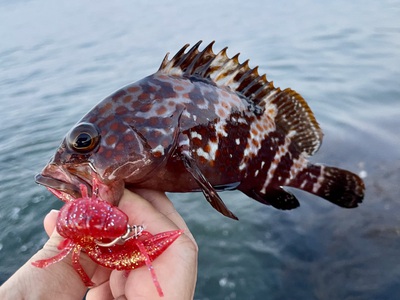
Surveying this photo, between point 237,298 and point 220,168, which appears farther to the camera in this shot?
point 237,298

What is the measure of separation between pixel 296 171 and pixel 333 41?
32.6 feet

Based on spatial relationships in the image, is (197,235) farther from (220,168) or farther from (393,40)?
(393,40)

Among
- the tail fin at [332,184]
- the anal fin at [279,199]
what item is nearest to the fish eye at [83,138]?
the anal fin at [279,199]

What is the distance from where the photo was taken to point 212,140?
274 cm

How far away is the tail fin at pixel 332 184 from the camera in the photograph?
10.9ft

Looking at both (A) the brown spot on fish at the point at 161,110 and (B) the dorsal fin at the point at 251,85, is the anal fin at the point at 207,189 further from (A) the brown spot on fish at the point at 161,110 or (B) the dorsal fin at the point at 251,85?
(B) the dorsal fin at the point at 251,85

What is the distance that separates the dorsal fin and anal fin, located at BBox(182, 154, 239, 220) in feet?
2.20

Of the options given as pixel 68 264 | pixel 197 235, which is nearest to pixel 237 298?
pixel 197 235

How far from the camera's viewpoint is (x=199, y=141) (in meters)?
2.68

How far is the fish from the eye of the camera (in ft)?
7.93

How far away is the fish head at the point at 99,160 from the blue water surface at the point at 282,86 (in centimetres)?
237

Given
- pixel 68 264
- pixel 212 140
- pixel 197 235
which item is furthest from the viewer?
pixel 197 235

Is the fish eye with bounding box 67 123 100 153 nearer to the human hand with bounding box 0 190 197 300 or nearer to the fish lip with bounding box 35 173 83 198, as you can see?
the fish lip with bounding box 35 173 83 198

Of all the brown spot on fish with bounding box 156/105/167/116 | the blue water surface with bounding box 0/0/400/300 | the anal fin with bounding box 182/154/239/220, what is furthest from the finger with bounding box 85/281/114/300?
the blue water surface with bounding box 0/0/400/300
